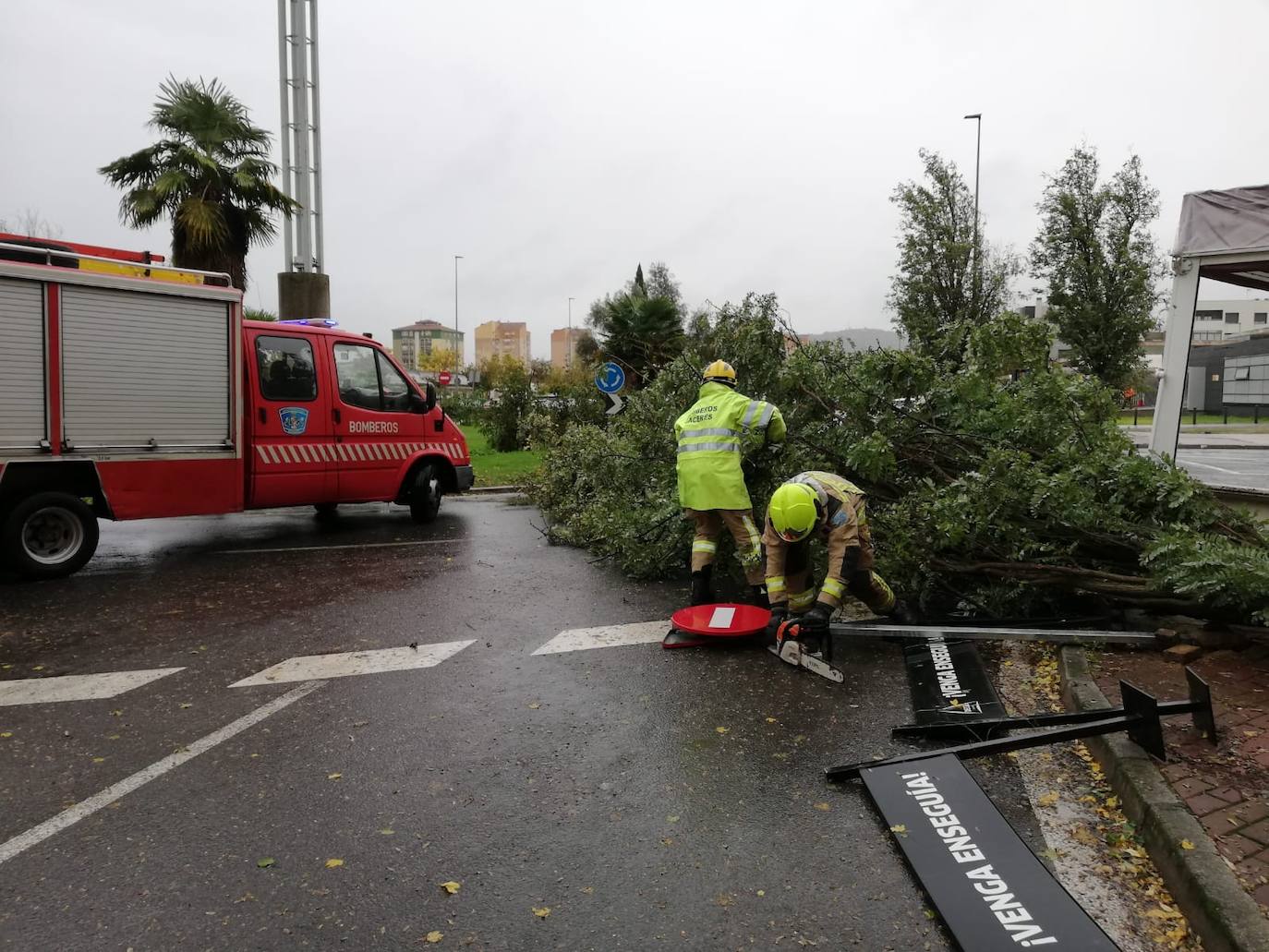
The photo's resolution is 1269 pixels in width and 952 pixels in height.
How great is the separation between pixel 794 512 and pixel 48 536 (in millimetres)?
6493

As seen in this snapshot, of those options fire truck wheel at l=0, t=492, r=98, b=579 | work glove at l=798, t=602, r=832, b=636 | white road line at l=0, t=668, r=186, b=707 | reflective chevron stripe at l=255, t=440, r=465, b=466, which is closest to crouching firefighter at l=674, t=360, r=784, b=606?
work glove at l=798, t=602, r=832, b=636

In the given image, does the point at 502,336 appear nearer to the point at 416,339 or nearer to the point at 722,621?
the point at 416,339

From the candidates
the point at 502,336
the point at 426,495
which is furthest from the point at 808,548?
the point at 502,336

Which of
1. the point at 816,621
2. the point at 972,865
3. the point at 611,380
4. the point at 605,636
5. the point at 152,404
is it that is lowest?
Result: the point at 605,636

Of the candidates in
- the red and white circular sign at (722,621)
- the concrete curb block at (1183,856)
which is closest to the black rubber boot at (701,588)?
the red and white circular sign at (722,621)

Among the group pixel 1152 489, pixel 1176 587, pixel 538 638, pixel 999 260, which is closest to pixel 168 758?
pixel 538 638

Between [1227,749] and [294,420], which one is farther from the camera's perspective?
[294,420]

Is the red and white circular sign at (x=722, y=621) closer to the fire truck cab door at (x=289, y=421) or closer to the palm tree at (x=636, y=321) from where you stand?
the fire truck cab door at (x=289, y=421)

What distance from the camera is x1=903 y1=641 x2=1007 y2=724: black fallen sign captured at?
4.32 m

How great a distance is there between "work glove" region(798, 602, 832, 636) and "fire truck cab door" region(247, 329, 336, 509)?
6030 mm

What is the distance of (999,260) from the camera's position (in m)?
25.2

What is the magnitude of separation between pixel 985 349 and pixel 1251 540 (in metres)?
2.21

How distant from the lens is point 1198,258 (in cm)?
676

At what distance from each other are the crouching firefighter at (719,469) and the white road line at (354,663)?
192cm
